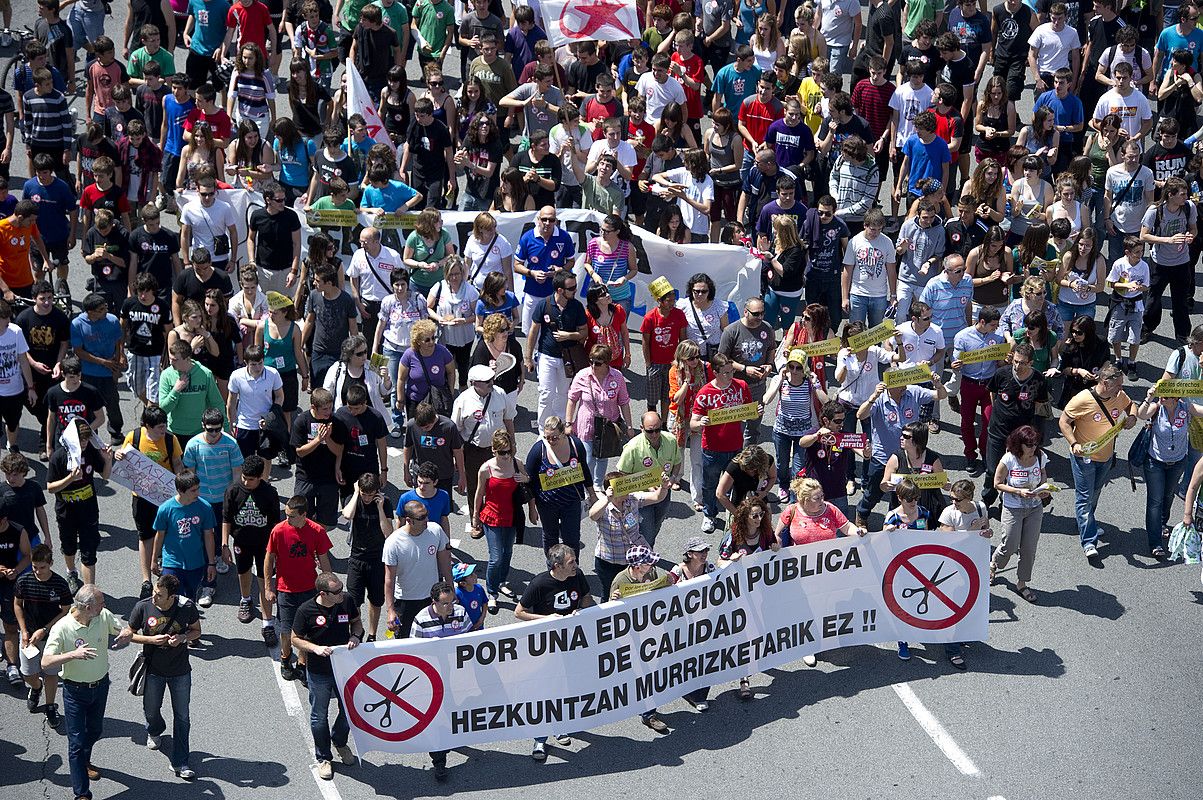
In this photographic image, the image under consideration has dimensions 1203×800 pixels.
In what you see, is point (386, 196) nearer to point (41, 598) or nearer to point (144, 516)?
point (144, 516)

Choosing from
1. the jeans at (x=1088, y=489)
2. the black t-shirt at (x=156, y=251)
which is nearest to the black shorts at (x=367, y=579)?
the black t-shirt at (x=156, y=251)

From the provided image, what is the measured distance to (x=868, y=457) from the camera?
53.6ft

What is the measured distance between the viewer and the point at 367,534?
14719 mm

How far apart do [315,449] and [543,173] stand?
5.00 m

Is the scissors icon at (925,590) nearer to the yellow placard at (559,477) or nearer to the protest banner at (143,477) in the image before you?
the yellow placard at (559,477)

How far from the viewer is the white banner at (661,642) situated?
45.2 ft

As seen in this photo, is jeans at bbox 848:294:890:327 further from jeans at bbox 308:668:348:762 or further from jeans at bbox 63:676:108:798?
jeans at bbox 63:676:108:798

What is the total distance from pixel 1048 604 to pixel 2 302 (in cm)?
945

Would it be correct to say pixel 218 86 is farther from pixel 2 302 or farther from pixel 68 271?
pixel 2 302

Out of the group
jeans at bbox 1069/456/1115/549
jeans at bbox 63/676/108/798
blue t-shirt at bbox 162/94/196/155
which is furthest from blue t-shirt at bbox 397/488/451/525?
blue t-shirt at bbox 162/94/196/155

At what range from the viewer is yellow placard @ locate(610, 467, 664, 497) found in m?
14.8

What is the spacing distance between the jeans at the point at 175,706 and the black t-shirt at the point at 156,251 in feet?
18.4

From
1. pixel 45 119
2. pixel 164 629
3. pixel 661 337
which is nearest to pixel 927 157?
pixel 661 337

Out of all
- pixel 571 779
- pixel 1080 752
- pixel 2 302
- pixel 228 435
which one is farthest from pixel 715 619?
pixel 2 302
